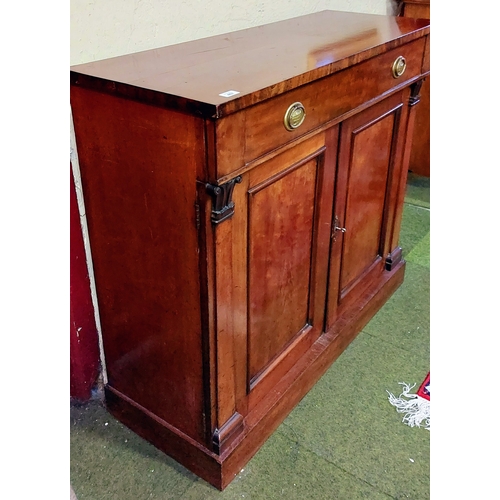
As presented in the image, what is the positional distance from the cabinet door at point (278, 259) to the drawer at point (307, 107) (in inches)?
2.4

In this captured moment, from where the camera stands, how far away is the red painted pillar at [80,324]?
1.30 metres

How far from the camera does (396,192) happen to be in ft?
5.98

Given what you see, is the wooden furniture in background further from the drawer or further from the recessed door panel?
the recessed door panel

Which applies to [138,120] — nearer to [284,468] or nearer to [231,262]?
[231,262]

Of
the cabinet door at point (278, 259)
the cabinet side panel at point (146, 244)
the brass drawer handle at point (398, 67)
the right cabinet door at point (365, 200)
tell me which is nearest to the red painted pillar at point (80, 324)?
the cabinet side panel at point (146, 244)

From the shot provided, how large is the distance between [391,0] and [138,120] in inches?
70.5

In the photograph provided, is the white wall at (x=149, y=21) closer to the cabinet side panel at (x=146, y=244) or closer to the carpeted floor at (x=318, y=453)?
the cabinet side panel at (x=146, y=244)

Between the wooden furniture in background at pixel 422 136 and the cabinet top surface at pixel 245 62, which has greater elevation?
the cabinet top surface at pixel 245 62

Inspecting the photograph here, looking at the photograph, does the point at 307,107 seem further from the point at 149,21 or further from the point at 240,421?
the point at 240,421

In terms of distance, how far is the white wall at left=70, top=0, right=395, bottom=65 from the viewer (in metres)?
1.12

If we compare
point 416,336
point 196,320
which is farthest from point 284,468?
point 416,336

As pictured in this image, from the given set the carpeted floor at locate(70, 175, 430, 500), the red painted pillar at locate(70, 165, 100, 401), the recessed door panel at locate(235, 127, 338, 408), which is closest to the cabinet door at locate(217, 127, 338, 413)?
the recessed door panel at locate(235, 127, 338, 408)

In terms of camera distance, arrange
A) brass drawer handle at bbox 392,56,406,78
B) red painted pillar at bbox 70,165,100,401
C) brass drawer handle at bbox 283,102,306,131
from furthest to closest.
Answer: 1. brass drawer handle at bbox 392,56,406,78
2. red painted pillar at bbox 70,165,100,401
3. brass drawer handle at bbox 283,102,306,131

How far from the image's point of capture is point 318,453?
1.42 metres
